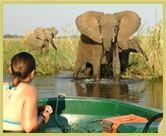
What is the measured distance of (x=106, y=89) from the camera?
11.0 meters

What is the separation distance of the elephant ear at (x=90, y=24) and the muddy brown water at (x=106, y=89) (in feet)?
4.63

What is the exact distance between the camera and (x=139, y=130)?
4289mm

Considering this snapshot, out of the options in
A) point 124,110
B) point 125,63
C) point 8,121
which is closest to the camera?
point 8,121

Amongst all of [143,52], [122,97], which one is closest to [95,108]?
[122,97]

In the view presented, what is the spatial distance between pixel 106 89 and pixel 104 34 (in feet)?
6.09

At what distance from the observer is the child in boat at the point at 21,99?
3.95m

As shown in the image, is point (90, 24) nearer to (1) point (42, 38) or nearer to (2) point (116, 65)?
(2) point (116, 65)

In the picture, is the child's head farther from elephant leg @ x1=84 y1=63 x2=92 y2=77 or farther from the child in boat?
elephant leg @ x1=84 y1=63 x2=92 y2=77

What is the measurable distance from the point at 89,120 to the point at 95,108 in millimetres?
207

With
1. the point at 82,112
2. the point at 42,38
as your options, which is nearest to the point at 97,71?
the point at 82,112

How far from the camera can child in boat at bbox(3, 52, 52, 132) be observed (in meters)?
3.95

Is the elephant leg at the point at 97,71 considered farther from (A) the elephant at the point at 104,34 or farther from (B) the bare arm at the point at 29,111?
(B) the bare arm at the point at 29,111

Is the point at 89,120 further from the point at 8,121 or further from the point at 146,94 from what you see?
the point at 146,94

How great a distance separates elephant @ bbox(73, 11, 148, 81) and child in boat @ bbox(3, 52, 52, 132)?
7917 mm
